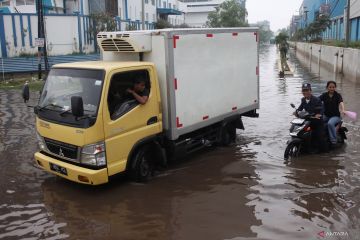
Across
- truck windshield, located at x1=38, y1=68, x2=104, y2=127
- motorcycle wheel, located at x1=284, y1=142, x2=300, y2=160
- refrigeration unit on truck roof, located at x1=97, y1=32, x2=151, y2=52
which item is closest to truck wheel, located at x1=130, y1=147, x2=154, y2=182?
truck windshield, located at x1=38, y1=68, x2=104, y2=127

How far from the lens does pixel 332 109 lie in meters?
9.23

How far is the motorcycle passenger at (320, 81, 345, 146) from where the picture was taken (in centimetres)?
908

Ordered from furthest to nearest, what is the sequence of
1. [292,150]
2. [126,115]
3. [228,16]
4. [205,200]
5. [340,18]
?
[228,16]
[340,18]
[292,150]
[126,115]
[205,200]

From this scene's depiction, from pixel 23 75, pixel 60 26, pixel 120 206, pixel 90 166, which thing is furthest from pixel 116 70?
pixel 60 26

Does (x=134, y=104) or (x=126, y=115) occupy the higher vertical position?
(x=134, y=104)

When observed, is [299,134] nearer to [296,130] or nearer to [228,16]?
[296,130]

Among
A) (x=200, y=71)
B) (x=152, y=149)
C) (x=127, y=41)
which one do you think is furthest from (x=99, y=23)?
(x=152, y=149)

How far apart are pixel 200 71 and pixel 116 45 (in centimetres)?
174

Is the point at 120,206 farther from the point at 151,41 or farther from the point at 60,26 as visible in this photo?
the point at 60,26

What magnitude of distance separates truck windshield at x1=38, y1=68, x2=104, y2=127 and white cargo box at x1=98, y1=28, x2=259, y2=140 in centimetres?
115

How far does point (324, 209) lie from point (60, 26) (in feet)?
101

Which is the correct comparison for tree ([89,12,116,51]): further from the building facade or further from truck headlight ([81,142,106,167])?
truck headlight ([81,142,106,167])

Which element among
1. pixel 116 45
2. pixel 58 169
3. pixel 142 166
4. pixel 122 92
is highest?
pixel 116 45

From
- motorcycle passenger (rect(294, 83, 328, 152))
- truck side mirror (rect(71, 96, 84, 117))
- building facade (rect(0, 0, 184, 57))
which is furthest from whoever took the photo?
building facade (rect(0, 0, 184, 57))
